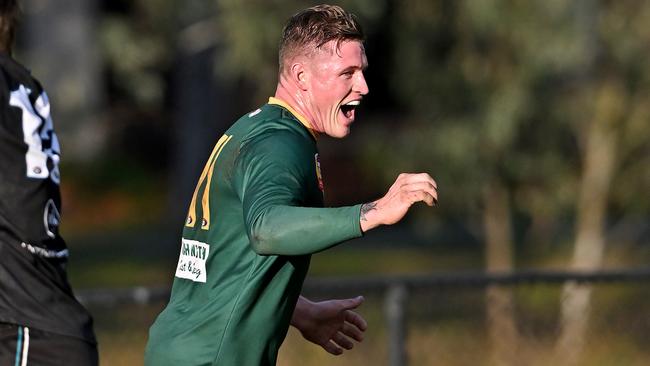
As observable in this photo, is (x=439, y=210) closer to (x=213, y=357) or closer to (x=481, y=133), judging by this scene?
(x=481, y=133)

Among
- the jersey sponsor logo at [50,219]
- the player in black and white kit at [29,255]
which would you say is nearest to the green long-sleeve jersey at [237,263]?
the player in black and white kit at [29,255]

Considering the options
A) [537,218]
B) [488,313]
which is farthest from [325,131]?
[537,218]

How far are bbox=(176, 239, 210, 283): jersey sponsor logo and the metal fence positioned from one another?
2.95m

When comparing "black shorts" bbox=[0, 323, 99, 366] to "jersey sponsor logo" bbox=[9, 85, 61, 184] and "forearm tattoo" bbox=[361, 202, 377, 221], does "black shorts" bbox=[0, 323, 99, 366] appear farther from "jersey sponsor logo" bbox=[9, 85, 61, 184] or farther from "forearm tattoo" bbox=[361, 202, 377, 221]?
"forearm tattoo" bbox=[361, 202, 377, 221]

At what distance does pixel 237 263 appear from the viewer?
177 inches

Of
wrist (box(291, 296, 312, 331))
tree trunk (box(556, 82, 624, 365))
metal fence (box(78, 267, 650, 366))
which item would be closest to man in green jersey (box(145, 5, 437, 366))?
wrist (box(291, 296, 312, 331))

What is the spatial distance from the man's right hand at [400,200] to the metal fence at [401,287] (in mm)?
3704

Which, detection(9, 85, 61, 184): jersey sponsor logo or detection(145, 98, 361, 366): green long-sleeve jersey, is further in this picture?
detection(9, 85, 61, 184): jersey sponsor logo

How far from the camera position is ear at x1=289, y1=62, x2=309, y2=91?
4.57 m

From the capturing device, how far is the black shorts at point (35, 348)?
5129 millimetres

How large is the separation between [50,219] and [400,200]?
5.80 feet

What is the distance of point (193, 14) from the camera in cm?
1364

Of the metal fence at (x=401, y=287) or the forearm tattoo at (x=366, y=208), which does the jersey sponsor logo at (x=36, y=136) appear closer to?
the forearm tattoo at (x=366, y=208)

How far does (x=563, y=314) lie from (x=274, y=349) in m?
4.62
